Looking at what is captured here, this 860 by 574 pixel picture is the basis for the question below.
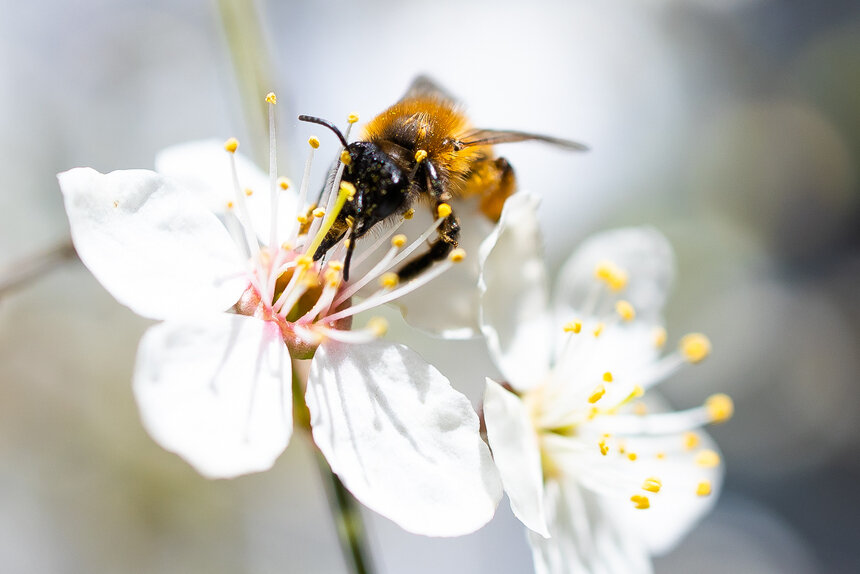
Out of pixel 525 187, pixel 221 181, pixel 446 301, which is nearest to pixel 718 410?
pixel 446 301

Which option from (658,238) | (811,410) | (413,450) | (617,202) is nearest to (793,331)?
(811,410)

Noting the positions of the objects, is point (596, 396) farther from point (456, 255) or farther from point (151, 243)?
point (151, 243)

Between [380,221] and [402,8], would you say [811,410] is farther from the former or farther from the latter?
[380,221]

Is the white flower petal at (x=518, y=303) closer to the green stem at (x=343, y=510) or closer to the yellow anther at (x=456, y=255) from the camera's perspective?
the yellow anther at (x=456, y=255)

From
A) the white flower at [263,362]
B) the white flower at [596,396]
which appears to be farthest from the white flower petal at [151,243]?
the white flower at [596,396]

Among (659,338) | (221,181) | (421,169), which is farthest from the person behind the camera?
(659,338)

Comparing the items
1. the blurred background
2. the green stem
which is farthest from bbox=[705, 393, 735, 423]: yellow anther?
the blurred background
